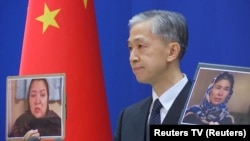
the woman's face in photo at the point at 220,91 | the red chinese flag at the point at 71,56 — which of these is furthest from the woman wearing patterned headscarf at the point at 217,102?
the red chinese flag at the point at 71,56

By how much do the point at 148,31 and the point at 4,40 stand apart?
1.69 metres

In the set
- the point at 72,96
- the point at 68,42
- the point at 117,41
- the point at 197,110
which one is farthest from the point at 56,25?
the point at 197,110

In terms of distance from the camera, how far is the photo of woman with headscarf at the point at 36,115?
64.3 inches

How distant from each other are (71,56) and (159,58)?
892 millimetres

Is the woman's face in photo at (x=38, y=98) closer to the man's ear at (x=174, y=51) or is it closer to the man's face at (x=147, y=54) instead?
the man's face at (x=147, y=54)

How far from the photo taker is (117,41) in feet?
10.2

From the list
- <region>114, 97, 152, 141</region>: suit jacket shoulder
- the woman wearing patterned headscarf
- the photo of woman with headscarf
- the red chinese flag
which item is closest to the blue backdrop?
the red chinese flag

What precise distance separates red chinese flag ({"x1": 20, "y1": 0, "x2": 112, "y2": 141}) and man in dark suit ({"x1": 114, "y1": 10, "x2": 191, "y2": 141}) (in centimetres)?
80

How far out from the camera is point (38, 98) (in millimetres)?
1639

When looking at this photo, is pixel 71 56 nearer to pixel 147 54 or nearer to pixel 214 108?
pixel 147 54

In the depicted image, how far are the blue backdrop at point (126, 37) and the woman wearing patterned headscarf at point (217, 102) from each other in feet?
5.02

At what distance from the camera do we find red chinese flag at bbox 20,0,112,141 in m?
2.52

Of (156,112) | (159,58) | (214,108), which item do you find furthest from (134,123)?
(214,108)

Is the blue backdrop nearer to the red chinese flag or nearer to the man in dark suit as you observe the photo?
the red chinese flag
